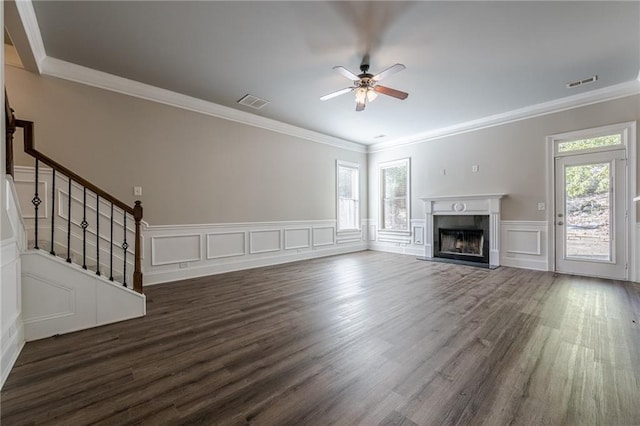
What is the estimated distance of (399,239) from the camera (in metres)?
6.96

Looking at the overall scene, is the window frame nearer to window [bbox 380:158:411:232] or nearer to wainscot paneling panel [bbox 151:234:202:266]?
window [bbox 380:158:411:232]

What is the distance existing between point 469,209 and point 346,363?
484 cm

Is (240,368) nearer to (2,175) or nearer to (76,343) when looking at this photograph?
(76,343)

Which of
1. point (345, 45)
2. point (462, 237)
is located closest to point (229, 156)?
point (345, 45)

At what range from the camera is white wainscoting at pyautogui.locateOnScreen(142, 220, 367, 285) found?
4172mm

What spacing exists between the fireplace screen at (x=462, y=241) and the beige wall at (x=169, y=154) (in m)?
2.96

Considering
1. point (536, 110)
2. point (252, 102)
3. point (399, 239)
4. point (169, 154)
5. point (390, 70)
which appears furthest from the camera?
point (399, 239)

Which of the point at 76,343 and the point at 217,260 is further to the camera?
the point at 217,260

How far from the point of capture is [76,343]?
2281 millimetres

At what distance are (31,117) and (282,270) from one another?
13.0 ft

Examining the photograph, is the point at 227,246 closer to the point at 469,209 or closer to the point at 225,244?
the point at 225,244

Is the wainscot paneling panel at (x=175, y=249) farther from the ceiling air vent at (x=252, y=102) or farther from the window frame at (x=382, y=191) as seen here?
the window frame at (x=382, y=191)

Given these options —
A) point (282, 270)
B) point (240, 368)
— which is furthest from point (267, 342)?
point (282, 270)

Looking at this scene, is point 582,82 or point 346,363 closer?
point 346,363
